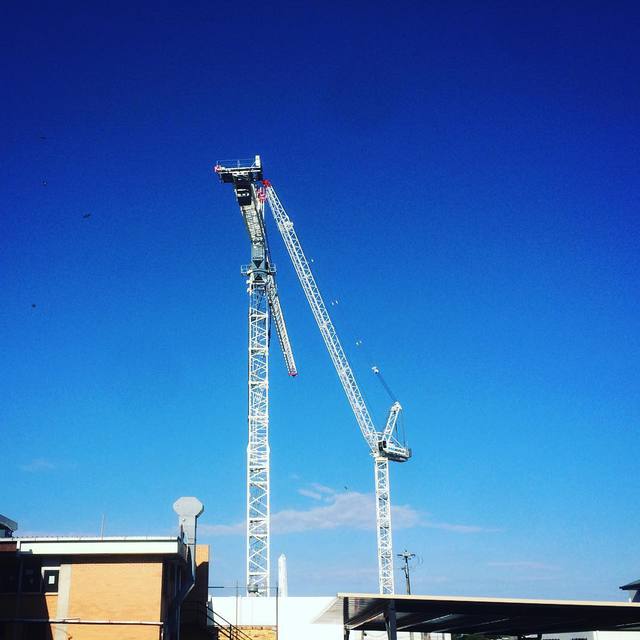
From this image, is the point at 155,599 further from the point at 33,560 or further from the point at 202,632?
the point at 202,632

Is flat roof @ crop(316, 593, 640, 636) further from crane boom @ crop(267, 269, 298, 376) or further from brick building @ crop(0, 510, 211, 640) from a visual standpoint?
crane boom @ crop(267, 269, 298, 376)

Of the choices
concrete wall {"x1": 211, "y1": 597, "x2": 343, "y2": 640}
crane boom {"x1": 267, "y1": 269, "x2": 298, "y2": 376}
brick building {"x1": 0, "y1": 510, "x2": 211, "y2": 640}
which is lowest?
concrete wall {"x1": 211, "y1": 597, "x2": 343, "y2": 640}

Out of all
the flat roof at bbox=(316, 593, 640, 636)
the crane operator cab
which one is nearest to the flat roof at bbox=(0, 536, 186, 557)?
the flat roof at bbox=(316, 593, 640, 636)

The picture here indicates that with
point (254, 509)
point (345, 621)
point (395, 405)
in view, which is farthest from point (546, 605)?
point (395, 405)

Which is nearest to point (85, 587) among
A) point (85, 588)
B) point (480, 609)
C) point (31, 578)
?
point (85, 588)

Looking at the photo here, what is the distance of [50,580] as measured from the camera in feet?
102

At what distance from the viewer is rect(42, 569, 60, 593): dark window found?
101ft

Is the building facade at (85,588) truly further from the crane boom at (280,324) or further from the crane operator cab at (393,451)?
the crane operator cab at (393,451)

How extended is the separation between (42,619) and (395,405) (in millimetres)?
85109

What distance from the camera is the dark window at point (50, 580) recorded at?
3092cm

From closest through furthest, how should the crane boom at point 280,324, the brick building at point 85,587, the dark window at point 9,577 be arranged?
the brick building at point 85,587
the dark window at point 9,577
the crane boom at point 280,324

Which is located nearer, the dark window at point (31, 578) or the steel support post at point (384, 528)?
the dark window at point (31, 578)

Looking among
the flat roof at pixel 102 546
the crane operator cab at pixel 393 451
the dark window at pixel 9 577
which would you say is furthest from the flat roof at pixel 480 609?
the crane operator cab at pixel 393 451

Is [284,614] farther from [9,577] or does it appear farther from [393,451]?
[393,451]
